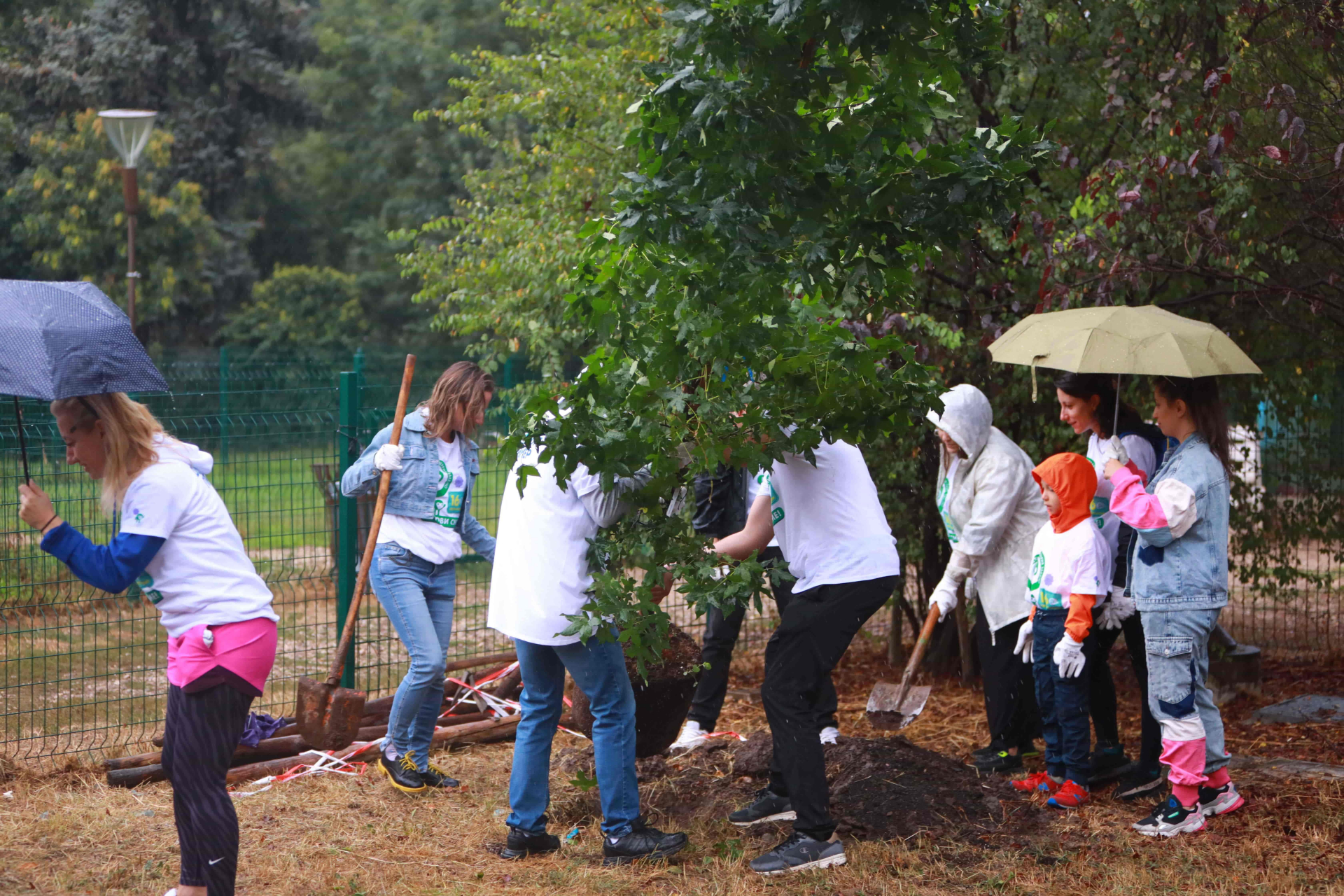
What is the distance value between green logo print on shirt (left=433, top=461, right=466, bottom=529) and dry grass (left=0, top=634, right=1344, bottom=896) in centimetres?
121

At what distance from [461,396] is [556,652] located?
4.84ft

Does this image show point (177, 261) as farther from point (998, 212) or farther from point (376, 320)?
point (998, 212)

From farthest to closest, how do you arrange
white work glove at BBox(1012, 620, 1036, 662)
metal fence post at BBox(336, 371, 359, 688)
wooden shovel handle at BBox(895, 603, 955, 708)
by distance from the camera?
metal fence post at BBox(336, 371, 359, 688) → wooden shovel handle at BBox(895, 603, 955, 708) → white work glove at BBox(1012, 620, 1036, 662)

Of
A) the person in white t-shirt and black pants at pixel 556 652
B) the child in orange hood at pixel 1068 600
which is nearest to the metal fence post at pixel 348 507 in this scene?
the person in white t-shirt and black pants at pixel 556 652

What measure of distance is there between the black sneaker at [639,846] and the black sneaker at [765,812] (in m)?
0.36

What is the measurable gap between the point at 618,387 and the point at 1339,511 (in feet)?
17.7

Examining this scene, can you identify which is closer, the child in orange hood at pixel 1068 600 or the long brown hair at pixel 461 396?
the child in orange hood at pixel 1068 600

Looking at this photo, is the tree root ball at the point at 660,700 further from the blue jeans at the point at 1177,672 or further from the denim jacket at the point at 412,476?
the blue jeans at the point at 1177,672

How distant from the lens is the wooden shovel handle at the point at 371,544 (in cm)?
540

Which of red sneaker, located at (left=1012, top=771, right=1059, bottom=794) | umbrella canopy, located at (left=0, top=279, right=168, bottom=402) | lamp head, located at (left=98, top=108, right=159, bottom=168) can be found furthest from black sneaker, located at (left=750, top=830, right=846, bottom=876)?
lamp head, located at (left=98, top=108, right=159, bottom=168)

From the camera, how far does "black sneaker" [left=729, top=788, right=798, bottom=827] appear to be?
475 cm

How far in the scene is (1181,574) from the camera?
456cm

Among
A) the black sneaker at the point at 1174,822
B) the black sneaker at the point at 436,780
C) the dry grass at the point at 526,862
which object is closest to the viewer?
the dry grass at the point at 526,862

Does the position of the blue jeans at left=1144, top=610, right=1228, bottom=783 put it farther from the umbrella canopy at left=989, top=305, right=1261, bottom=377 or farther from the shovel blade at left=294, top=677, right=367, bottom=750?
the shovel blade at left=294, top=677, right=367, bottom=750
